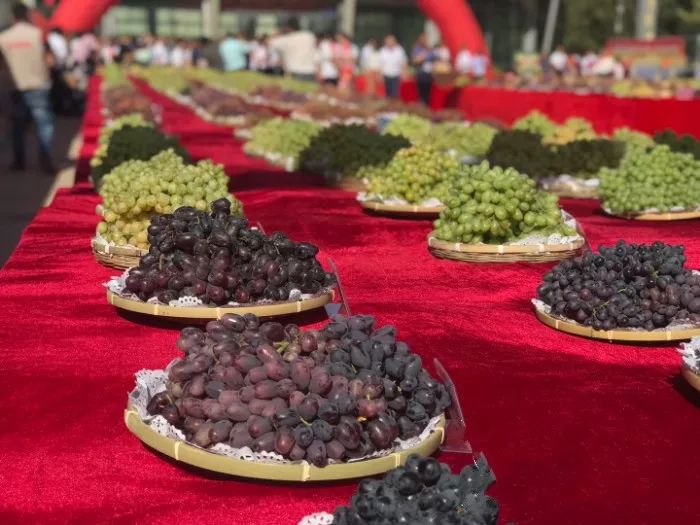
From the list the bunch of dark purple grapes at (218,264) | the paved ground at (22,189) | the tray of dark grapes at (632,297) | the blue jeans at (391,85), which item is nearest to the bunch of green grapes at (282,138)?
the paved ground at (22,189)

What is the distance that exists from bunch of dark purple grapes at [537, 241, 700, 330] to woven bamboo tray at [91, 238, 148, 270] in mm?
1448

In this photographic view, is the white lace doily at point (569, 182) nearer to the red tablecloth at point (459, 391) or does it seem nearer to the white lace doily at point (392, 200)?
the white lace doily at point (392, 200)

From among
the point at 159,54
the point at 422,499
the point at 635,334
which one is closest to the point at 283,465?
the point at 422,499

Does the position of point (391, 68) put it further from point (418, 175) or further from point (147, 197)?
point (147, 197)

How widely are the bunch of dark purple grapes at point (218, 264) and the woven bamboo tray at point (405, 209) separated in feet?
6.06

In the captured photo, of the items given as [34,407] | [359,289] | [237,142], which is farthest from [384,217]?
[237,142]

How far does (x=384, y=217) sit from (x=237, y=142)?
186 inches

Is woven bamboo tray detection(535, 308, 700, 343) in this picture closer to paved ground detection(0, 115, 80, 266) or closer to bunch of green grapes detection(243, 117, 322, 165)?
bunch of green grapes detection(243, 117, 322, 165)

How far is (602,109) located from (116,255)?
8157 millimetres

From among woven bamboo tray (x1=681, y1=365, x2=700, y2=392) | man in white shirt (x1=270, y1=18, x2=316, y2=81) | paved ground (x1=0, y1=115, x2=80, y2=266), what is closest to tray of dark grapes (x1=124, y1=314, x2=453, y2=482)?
woven bamboo tray (x1=681, y1=365, x2=700, y2=392)

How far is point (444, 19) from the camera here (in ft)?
75.6

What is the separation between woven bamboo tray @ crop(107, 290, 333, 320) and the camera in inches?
110

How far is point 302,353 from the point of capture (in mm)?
2051

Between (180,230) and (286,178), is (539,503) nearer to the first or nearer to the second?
(180,230)
